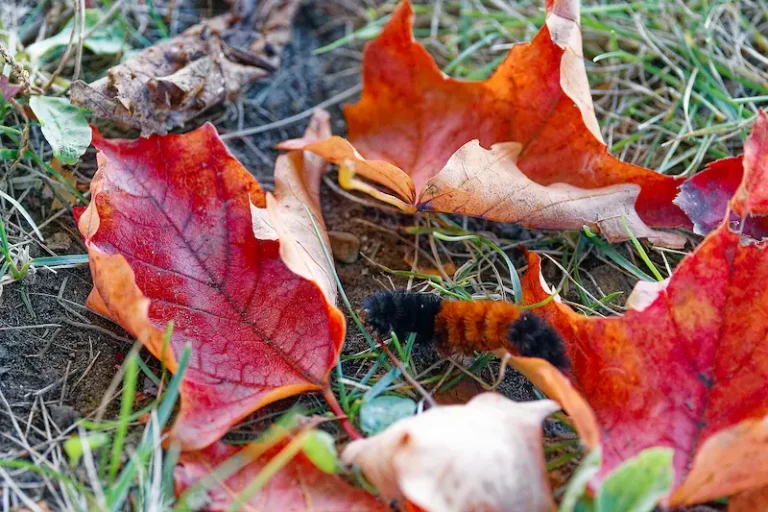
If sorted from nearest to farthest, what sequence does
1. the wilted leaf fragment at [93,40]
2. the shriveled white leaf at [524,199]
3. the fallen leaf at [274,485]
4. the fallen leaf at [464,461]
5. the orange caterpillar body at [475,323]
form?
1. the fallen leaf at [464,461]
2. the fallen leaf at [274,485]
3. the orange caterpillar body at [475,323]
4. the shriveled white leaf at [524,199]
5. the wilted leaf fragment at [93,40]

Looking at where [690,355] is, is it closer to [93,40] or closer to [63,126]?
[63,126]

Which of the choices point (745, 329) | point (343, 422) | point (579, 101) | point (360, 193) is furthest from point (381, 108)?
point (745, 329)

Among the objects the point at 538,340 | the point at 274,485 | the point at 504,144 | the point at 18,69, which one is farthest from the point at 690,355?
the point at 18,69

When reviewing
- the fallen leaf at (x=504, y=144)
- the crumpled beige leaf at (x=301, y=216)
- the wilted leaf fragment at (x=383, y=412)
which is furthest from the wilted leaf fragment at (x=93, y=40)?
the wilted leaf fragment at (x=383, y=412)

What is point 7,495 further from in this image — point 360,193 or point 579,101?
point 579,101

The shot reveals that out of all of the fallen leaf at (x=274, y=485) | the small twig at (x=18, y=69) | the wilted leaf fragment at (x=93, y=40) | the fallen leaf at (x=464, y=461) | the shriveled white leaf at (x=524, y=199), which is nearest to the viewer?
the fallen leaf at (x=464, y=461)

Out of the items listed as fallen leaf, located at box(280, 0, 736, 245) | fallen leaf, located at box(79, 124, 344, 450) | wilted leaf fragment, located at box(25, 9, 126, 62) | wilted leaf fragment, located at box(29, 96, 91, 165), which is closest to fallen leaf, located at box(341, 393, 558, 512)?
fallen leaf, located at box(79, 124, 344, 450)

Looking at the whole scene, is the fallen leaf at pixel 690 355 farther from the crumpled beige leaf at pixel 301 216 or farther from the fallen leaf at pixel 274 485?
the crumpled beige leaf at pixel 301 216
